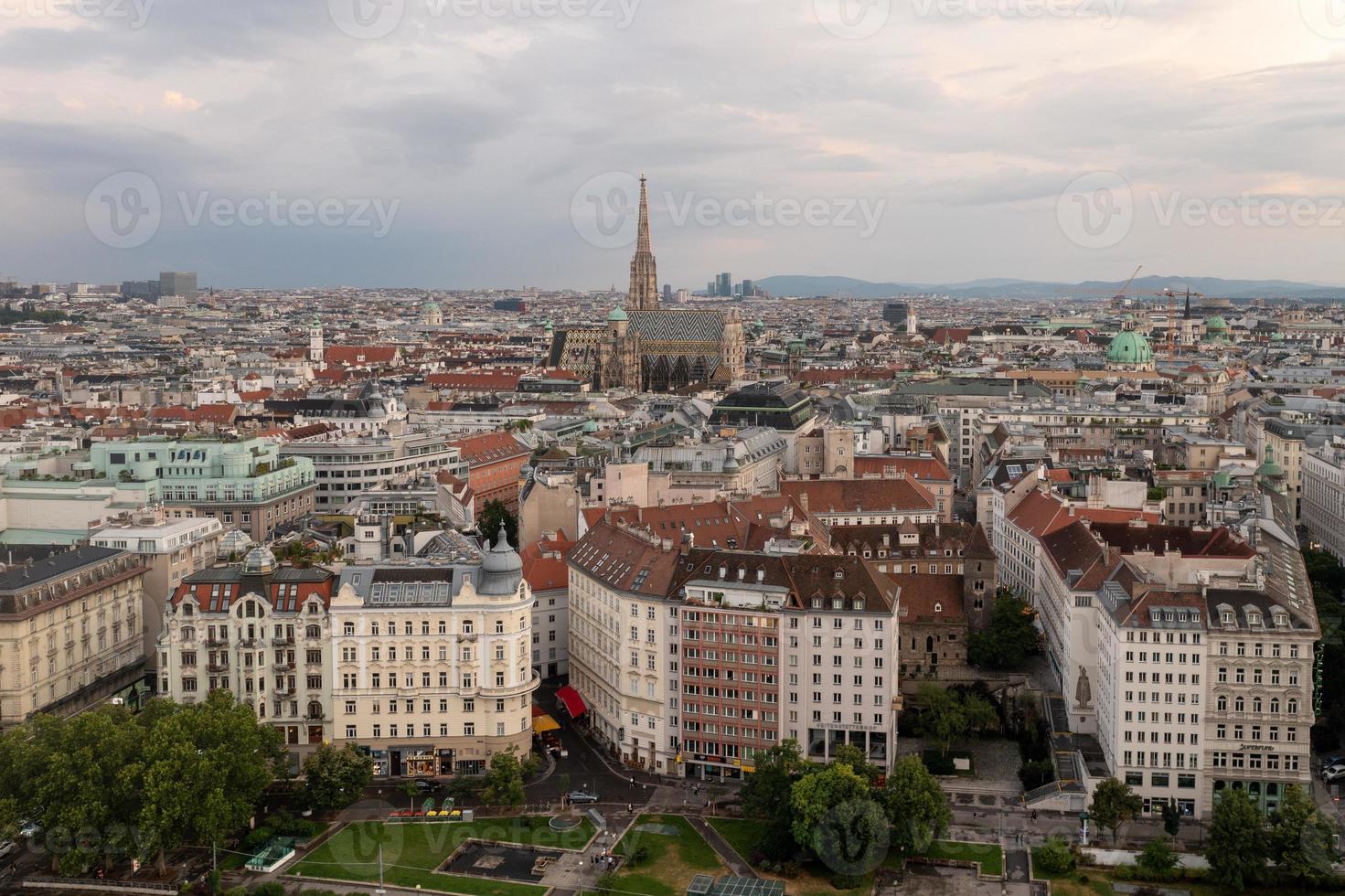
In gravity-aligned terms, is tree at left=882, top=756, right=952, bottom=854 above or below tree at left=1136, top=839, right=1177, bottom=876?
above

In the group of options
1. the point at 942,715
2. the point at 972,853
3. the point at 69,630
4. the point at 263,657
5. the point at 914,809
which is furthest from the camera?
the point at 69,630

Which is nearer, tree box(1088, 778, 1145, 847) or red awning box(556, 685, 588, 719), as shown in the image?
tree box(1088, 778, 1145, 847)

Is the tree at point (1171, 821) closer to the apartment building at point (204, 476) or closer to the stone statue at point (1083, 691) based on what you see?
the stone statue at point (1083, 691)

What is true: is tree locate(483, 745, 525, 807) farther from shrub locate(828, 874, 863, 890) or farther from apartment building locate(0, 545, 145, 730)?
apartment building locate(0, 545, 145, 730)

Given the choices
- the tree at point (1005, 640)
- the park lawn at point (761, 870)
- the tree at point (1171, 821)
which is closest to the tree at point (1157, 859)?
the tree at point (1171, 821)

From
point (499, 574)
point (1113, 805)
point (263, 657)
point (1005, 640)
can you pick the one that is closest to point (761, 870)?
point (1113, 805)

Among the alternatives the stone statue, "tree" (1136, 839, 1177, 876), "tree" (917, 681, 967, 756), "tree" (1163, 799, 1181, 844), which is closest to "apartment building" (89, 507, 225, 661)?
"tree" (917, 681, 967, 756)

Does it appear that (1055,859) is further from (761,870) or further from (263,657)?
(263,657)

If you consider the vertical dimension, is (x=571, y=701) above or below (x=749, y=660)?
below
